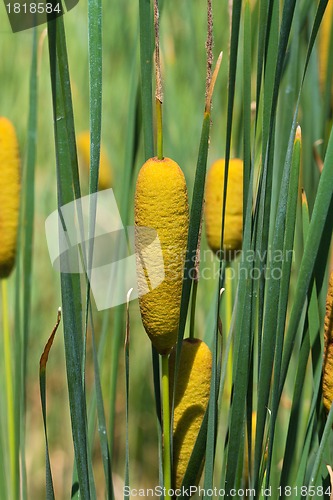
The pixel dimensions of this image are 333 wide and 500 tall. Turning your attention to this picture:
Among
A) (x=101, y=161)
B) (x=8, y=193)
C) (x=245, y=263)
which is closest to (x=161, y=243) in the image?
(x=245, y=263)

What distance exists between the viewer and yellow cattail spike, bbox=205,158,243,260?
0.90 meters

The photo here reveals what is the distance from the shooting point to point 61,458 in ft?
4.50

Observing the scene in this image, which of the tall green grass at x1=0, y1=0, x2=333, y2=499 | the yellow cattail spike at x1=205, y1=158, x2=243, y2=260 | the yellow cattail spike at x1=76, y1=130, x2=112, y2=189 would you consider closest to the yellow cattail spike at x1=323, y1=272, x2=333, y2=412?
the tall green grass at x1=0, y1=0, x2=333, y2=499

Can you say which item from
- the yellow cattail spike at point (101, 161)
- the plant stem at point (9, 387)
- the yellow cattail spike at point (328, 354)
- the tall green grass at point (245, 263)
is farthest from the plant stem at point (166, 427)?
the yellow cattail spike at point (101, 161)

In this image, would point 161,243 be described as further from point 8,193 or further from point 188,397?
point 8,193

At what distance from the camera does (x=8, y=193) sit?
32.1 inches

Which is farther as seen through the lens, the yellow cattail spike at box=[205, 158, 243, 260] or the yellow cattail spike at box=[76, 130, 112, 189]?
the yellow cattail spike at box=[76, 130, 112, 189]

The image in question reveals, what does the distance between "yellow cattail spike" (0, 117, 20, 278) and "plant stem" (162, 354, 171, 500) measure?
11.0 inches

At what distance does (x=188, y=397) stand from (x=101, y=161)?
67 cm

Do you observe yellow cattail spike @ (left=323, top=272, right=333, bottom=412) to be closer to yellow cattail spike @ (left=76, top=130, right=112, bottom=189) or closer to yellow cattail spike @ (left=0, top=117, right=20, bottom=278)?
yellow cattail spike @ (left=0, top=117, right=20, bottom=278)

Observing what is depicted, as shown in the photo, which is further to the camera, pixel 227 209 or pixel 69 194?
pixel 227 209

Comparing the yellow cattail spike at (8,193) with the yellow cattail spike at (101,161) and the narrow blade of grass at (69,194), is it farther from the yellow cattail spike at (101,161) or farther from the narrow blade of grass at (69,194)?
the yellow cattail spike at (101,161)

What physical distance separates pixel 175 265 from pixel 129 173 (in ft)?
0.88

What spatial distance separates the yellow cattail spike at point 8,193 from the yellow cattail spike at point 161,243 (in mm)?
280
